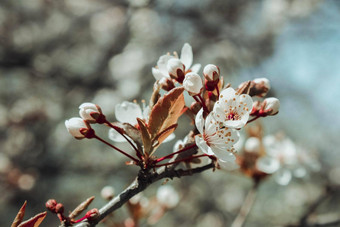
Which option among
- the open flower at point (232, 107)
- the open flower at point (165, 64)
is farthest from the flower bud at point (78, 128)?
the open flower at point (232, 107)

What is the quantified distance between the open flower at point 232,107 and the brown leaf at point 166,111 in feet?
0.42

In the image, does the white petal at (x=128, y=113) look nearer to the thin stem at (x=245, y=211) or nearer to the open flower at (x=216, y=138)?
the open flower at (x=216, y=138)

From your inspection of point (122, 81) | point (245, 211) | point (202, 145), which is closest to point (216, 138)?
point (202, 145)

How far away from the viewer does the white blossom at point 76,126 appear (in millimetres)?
1026

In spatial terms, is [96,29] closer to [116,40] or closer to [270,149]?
[116,40]

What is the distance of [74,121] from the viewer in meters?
1.04

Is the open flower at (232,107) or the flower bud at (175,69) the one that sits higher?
the flower bud at (175,69)

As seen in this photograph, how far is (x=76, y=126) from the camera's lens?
1033 millimetres

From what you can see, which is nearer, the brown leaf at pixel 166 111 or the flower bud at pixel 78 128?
the brown leaf at pixel 166 111

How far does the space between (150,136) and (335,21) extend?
11.9 feet

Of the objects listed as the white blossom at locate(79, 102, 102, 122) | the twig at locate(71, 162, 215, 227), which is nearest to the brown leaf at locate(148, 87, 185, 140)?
the twig at locate(71, 162, 215, 227)

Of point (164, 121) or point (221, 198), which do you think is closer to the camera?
point (164, 121)

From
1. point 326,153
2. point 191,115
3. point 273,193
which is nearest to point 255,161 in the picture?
point 191,115

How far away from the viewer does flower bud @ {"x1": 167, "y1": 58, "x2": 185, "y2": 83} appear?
1.07 m
